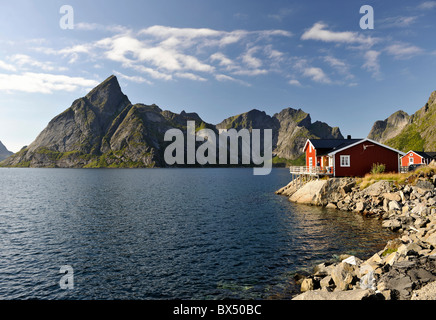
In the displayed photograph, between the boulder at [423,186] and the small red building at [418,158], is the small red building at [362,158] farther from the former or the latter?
the small red building at [418,158]

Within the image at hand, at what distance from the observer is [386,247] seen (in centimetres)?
1845

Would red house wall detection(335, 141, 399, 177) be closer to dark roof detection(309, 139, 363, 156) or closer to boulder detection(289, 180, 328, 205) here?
boulder detection(289, 180, 328, 205)

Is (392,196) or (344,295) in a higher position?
(392,196)

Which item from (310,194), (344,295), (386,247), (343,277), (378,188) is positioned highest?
(378,188)

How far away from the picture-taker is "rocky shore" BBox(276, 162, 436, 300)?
11.5 m

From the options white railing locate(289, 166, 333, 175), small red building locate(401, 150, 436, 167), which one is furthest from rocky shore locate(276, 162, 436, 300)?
small red building locate(401, 150, 436, 167)

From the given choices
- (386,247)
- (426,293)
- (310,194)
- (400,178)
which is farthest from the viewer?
(310,194)

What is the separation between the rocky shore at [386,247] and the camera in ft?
37.6

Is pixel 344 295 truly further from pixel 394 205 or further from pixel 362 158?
pixel 362 158

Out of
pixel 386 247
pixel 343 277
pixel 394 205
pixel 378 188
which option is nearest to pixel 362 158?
pixel 378 188

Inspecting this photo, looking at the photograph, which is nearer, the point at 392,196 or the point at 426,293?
the point at 426,293

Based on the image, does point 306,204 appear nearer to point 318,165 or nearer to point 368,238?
point 318,165
